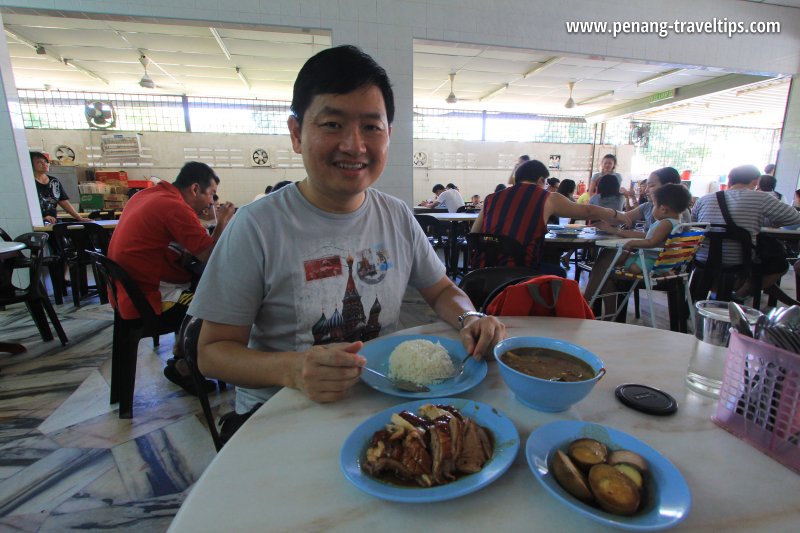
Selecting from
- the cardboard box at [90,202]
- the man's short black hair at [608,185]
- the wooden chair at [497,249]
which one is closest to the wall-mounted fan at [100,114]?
the cardboard box at [90,202]

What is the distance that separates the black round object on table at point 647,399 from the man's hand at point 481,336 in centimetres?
27

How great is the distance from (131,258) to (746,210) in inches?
191

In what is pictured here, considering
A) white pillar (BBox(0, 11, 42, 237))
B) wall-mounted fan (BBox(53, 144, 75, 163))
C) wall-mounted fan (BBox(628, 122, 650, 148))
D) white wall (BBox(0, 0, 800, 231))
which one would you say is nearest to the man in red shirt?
white wall (BBox(0, 0, 800, 231))

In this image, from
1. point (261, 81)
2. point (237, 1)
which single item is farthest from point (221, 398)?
point (261, 81)

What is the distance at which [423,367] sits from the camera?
32.8 inches

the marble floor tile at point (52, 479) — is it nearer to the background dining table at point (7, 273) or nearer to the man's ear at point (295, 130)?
the background dining table at point (7, 273)

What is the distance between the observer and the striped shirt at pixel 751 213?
3.45 metres

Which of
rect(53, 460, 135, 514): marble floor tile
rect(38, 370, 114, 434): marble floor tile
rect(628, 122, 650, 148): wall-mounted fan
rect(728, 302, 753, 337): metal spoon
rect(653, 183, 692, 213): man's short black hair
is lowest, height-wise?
rect(38, 370, 114, 434): marble floor tile

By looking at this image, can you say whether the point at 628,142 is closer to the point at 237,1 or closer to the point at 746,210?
the point at 746,210

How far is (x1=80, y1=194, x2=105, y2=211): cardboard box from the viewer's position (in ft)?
24.2

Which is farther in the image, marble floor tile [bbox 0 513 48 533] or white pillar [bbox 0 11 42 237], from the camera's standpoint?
white pillar [bbox 0 11 42 237]

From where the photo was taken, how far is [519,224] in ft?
9.82

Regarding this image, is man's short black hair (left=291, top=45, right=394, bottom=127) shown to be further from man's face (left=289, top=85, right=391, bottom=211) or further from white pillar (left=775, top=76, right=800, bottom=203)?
white pillar (left=775, top=76, right=800, bottom=203)

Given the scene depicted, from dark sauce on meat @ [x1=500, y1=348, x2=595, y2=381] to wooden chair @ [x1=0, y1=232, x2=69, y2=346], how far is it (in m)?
3.77
